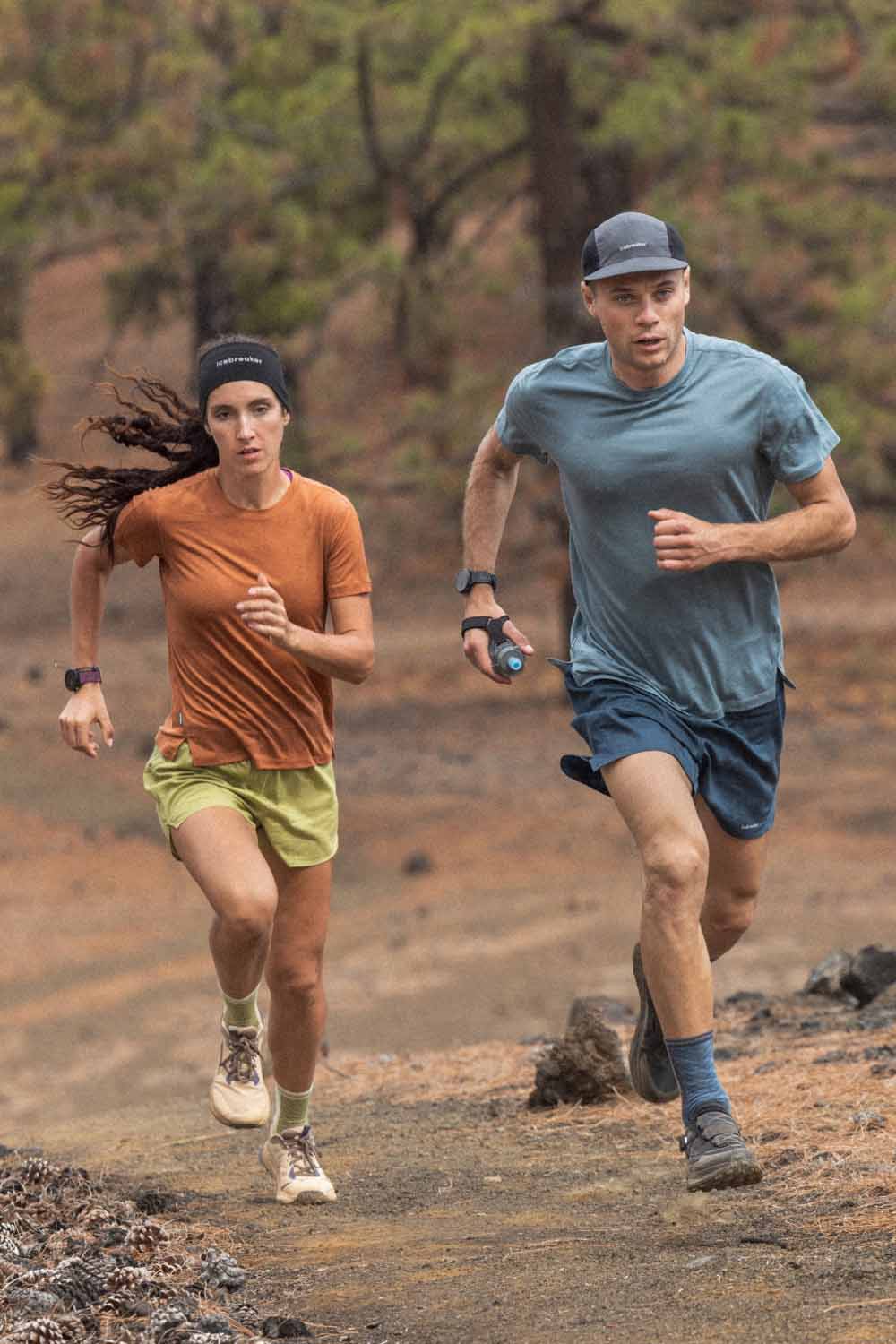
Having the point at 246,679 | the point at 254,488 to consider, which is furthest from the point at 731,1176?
the point at 254,488

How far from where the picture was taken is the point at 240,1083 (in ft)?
19.8

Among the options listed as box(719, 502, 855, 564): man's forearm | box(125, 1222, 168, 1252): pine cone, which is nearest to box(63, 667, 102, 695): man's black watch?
box(125, 1222, 168, 1252): pine cone

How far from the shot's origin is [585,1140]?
6848 mm

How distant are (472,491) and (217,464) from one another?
0.78 m

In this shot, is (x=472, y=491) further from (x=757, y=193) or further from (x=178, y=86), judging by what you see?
(x=178, y=86)

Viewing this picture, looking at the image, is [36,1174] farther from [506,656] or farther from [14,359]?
[14,359]

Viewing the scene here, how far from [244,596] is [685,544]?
1.22 meters

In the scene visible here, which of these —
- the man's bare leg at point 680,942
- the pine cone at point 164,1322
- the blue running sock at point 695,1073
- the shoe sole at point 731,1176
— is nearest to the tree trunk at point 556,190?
the man's bare leg at point 680,942

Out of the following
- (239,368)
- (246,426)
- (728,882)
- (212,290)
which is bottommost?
(728,882)

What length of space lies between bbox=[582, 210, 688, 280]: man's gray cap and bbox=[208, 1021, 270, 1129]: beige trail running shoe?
2.34 m

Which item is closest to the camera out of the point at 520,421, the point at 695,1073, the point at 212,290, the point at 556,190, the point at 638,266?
the point at 695,1073

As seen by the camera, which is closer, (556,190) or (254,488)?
(254,488)

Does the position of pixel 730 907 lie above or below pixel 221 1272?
above

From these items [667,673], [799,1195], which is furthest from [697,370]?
[799,1195]
